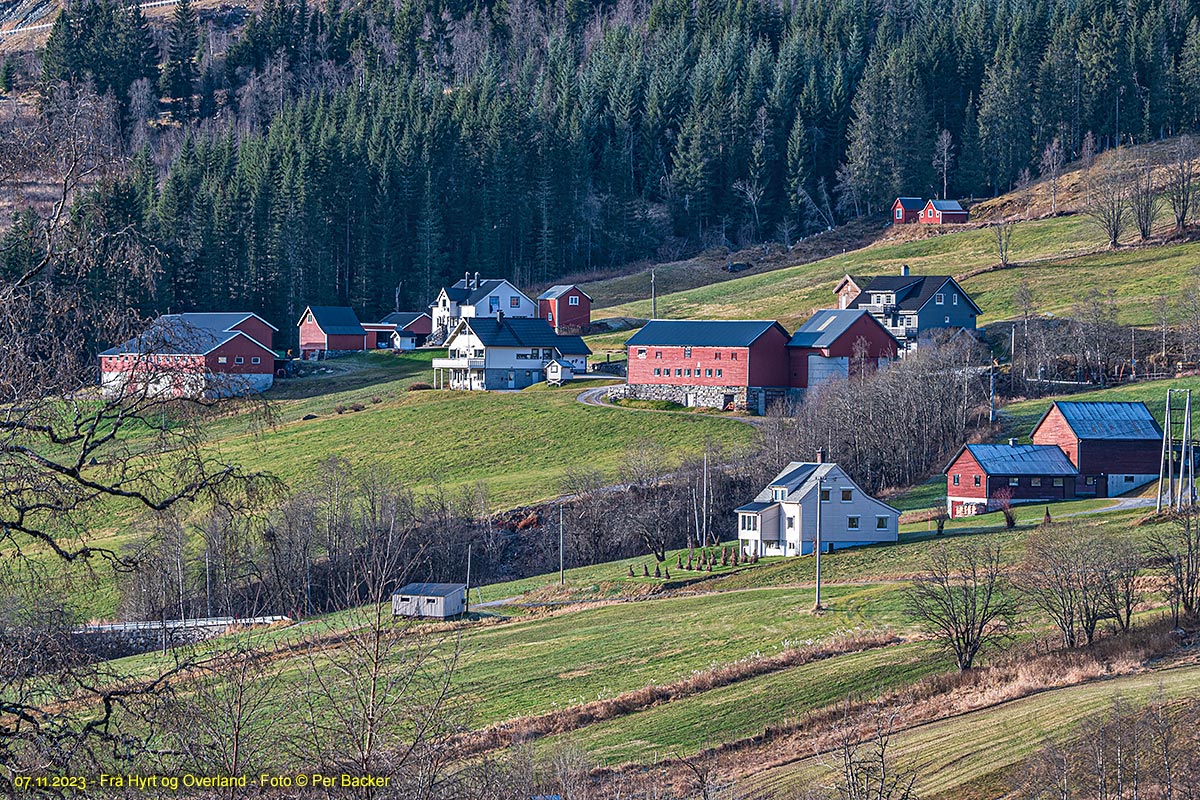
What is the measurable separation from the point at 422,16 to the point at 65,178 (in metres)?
196

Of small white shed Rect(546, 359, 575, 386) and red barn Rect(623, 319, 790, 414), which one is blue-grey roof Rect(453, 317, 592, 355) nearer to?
small white shed Rect(546, 359, 575, 386)

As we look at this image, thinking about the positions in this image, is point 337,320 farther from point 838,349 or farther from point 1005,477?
point 1005,477

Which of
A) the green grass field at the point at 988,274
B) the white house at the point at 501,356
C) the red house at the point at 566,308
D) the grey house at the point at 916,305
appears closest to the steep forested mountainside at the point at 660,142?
the red house at the point at 566,308

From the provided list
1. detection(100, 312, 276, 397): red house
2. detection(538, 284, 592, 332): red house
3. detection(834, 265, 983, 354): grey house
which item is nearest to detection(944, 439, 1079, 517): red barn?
detection(834, 265, 983, 354): grey house

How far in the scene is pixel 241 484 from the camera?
389 inches

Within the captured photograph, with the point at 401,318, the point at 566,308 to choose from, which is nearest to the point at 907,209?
the point at 566,308

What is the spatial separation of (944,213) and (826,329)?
1695 inches

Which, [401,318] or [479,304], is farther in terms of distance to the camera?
[401,318]

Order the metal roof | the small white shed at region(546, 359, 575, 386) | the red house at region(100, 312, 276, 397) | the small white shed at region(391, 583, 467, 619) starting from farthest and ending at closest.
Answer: the small white shed at region(546, 359, 575, 386)
the metal roof
the small white shed at region(391, 583, 467, 619)
the red house at region(100, 312, 276, 397)

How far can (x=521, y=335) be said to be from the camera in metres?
92.5

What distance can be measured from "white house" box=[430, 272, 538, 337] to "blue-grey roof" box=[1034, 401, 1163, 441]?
53785 mm

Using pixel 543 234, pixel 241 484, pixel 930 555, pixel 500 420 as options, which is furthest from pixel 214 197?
pixel 241 484

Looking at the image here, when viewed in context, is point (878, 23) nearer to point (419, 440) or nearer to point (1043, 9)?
point (1043, 9)

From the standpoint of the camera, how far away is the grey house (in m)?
89.6
